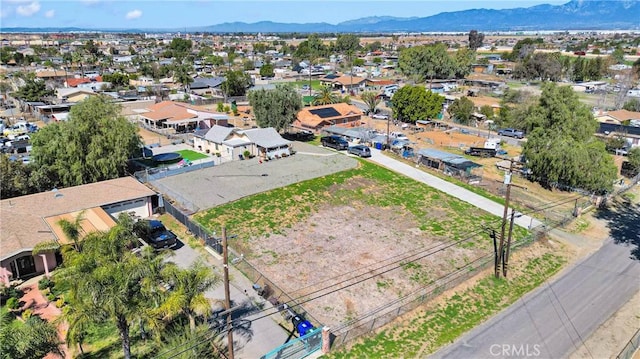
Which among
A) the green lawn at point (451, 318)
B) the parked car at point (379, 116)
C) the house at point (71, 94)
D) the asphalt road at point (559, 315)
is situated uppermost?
the house at point (71, 94)

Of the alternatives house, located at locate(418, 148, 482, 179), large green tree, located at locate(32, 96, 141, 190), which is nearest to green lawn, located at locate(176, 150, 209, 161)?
large green tree, located at locate(32, 96, 141, 190)

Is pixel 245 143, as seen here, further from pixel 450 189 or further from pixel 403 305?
pixel 403 305

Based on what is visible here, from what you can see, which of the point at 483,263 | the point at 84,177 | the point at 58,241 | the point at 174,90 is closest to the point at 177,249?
the point at 58,241

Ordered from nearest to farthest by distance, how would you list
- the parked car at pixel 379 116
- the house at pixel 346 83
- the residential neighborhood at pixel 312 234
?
the residential neighborhood at pixel 312 234 < the parked car at pixel 379 116 < the house at pixel 346 83

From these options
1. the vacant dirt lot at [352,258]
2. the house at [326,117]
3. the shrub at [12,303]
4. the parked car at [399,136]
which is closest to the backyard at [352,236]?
the vacant dirt lot at [352,258]

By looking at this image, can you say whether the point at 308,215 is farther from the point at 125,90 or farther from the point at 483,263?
the point at 125,90

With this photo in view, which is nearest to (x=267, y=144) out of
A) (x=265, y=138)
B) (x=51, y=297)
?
(x=265, y=138)

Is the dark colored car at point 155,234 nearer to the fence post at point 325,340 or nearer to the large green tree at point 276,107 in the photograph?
the fence post at point 325,340
